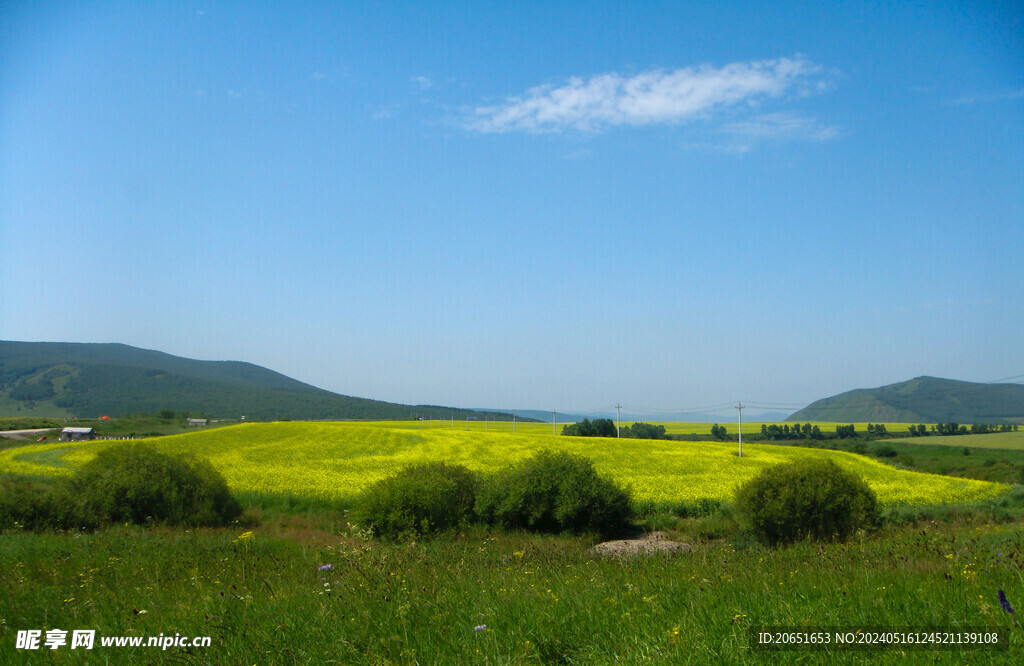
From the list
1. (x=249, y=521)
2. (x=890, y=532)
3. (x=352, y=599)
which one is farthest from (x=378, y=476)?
(x=352, y=599)

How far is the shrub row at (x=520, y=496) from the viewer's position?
17.1 m

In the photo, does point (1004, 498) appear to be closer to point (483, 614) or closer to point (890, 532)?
point (890, 532)

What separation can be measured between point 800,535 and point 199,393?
582ft

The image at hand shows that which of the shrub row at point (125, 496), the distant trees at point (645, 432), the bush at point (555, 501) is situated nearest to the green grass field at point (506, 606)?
the shrub row at point (125, 496)

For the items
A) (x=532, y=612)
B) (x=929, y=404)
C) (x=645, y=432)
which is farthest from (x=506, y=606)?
(x=929, y=404)

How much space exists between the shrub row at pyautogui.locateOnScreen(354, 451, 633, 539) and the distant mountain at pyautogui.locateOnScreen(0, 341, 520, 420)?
116m

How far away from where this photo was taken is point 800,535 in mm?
16047

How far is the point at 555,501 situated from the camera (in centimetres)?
1853

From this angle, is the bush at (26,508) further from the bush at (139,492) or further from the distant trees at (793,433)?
the distant trees at (793,433)

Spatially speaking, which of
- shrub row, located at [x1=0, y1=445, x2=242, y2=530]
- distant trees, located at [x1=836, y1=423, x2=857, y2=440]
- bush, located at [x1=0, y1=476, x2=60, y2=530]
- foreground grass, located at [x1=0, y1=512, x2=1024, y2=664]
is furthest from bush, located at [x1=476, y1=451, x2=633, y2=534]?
distant trees, located at [x1=836, y1=423, x2=857, y2=440]

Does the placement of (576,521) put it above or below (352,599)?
below

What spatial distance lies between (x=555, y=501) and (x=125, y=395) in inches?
6342

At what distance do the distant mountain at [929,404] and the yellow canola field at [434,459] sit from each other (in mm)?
81594

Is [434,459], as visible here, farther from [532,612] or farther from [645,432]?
[645,432]
